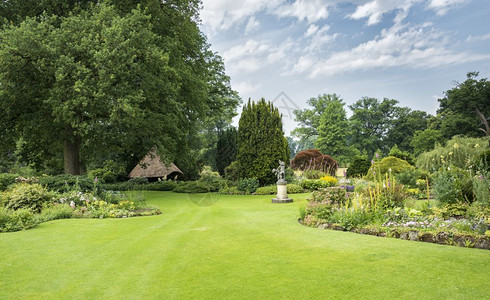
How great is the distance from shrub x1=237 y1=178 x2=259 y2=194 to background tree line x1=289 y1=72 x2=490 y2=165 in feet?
88.0

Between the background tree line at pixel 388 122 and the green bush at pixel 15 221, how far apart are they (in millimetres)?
→ 37824

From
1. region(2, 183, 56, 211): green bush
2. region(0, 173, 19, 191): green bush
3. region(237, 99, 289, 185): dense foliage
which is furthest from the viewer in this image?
region(237, 99, 289, 185): dense foliage

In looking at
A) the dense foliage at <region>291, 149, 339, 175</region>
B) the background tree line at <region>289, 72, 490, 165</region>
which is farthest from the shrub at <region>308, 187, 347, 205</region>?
the background tree line at <region>289, 72, 490, 165</region>

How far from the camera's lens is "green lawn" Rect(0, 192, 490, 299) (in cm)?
370

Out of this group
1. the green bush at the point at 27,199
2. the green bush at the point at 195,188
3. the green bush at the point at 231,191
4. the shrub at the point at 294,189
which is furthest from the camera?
the green bush at the point at 195,188

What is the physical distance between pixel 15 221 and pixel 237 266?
6.21m

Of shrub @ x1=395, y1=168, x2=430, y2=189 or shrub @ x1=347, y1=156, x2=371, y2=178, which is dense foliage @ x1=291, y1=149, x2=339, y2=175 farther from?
shrub @ x1=395, y1=168, x2=430, y2=189

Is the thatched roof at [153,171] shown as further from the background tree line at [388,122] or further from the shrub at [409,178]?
the background tree line at [388,122]

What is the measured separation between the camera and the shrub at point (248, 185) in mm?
17375

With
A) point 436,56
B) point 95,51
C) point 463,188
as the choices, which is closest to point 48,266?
point 463,188

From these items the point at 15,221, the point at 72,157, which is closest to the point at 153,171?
the point at 72,157

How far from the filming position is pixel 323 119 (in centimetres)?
4341

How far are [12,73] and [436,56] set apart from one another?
18572mm

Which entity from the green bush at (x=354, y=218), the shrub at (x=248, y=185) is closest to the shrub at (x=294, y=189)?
the shrub at (x=248, y=185)
